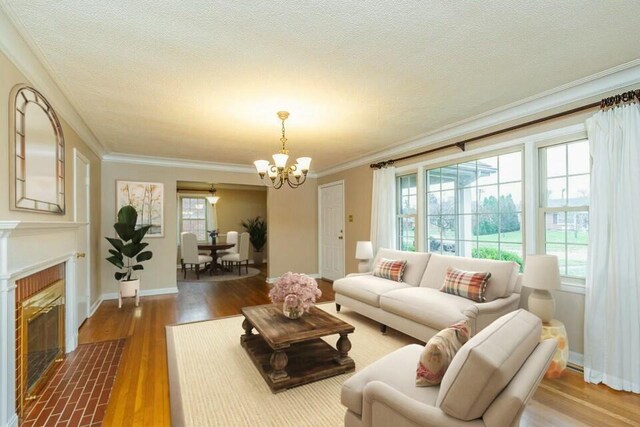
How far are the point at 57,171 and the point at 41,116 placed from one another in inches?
22.6

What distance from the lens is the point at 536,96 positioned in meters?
2.95

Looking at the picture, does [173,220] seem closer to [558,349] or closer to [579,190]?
[558,349]

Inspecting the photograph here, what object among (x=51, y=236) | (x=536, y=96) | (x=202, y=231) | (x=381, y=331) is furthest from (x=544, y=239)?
(x=202, y=231)

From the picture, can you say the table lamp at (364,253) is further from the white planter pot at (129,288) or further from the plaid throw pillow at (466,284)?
the white planter pot at (129,288)

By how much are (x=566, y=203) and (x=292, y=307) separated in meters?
2.77

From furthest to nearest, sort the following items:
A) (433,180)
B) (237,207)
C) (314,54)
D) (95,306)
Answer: (237,207) < (95,306) < (433,180) < (314,54)

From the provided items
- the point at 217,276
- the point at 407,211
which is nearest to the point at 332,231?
the point at 407,211

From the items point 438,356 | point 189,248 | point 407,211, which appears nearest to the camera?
point 438,356

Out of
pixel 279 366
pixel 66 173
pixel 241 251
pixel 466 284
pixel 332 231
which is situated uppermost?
pixel 66 173

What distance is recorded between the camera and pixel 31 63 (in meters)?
2.19

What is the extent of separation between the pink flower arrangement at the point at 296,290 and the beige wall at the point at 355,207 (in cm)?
284

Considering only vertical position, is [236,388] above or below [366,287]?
below

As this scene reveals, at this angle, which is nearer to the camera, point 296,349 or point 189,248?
point 296,349

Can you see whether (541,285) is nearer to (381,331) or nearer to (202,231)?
(381,331)
